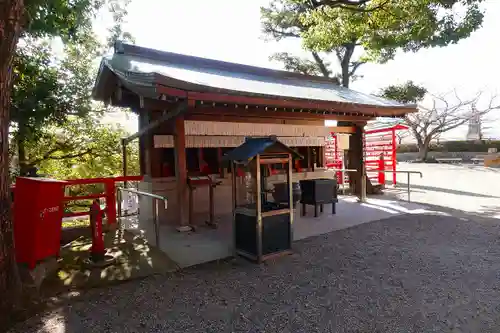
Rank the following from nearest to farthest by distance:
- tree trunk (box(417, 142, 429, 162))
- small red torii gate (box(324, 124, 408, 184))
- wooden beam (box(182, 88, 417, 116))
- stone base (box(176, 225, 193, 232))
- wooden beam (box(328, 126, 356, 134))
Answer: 1. wooden beam (box(182, 88, 417, 116))
2. stone base (box(176, 225, 193, 232))
3. wooden beam (box(328, 126, 356, 134))
4. small red torii gate (box(324, 124, 408, 184))
5. tree trunk (box(417, 142, 429, 162))

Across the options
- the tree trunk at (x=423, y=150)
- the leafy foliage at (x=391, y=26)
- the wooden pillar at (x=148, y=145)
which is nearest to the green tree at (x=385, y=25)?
the leafy foliage at (x=391, y=26)

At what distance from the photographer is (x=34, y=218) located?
3688 millimetres

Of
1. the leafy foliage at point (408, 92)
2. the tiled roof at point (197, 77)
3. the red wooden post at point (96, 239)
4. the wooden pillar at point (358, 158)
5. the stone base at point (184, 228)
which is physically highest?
the leafy foliage at point (408, 92)

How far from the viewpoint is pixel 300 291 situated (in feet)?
11.1

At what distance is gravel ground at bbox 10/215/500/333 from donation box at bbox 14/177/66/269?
95 centimetres

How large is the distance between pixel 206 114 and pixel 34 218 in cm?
388

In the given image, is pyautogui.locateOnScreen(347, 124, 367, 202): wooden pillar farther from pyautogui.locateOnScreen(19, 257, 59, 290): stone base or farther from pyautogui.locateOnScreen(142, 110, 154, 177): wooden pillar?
pyautogui.locateOnScreen(19, 257, 59, 290): stone base

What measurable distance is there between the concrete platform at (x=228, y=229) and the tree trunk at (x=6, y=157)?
1874mm

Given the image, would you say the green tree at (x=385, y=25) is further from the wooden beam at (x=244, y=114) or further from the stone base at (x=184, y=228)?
→ the stone base at (x=184, y=228)

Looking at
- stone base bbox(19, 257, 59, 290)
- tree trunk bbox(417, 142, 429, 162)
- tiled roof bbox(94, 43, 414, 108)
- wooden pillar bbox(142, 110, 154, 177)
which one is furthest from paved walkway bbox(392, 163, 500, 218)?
tree trunk bbox(417, 142, 429, 162)

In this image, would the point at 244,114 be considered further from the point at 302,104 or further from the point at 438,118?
the point at 438,118

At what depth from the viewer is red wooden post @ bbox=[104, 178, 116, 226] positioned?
5.55 metres

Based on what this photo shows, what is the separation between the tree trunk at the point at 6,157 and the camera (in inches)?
108

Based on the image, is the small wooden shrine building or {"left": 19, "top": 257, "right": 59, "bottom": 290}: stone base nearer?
{"left": 19, "top": 257, "right": 59, "bottom": 290}: stone base
